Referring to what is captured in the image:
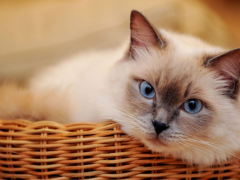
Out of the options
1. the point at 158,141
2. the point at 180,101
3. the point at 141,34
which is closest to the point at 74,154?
the point at 158,141

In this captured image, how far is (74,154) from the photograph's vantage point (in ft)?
4.15

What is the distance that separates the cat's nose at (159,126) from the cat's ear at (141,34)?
408 millimetres

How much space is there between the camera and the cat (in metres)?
1.22

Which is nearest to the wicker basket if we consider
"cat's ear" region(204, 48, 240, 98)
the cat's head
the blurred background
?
the cat's head

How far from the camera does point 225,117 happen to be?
127 centimetres

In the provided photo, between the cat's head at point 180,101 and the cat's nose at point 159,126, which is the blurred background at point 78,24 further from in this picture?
the cat's nose at point 159,126

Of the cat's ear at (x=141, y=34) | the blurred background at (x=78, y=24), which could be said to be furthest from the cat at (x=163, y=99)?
the blurred background at (x=78, y=24)

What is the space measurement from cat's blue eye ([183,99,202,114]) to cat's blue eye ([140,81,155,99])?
0.15 metres

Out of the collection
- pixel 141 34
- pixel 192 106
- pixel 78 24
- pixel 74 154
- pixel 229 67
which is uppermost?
pixel 78 24

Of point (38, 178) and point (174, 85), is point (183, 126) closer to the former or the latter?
point (174, 85)

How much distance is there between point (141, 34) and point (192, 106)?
429mm

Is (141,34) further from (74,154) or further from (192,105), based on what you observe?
(74,154)

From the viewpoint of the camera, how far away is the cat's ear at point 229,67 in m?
1.22

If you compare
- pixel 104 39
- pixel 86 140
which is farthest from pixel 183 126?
pixel 104 39
